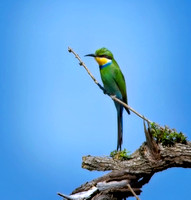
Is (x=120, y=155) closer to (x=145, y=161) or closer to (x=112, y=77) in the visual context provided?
(x=145, y=161)

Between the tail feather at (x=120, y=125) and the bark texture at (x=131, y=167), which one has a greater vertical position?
the tail feather at (x=120, y=125)

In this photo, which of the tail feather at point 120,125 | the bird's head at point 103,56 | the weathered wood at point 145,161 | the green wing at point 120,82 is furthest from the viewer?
the green wing at point 120,82

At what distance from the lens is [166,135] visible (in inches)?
194

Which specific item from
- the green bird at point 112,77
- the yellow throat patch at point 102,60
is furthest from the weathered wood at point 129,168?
the yellow throat patch at point 102,60

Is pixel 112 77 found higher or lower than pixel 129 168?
higher

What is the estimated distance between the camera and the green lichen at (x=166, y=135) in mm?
4906

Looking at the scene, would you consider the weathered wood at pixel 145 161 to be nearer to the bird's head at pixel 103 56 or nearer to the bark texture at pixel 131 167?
the bark texture at pixel 131 167

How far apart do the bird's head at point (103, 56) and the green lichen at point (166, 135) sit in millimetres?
1584

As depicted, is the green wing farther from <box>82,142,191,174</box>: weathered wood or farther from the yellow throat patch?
<box>82,142,191,174</box>: weathered wood

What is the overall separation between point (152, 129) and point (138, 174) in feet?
1.92

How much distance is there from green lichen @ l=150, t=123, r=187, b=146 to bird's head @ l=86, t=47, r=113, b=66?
1584 millimetres

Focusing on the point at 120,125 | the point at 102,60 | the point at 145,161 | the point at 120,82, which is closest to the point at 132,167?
the point at 145,161

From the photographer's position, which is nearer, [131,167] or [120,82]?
[131,167]

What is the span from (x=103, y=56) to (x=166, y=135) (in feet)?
5.61
